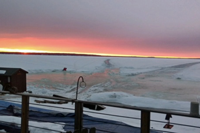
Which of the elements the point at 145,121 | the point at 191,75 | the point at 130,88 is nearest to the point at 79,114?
the point at 145,121

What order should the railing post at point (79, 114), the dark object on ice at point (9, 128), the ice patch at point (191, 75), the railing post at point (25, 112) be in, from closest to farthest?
the railing post at point (79, 114) → the railing post at point (25, 112) → the dark object on ice at point (9, 128) → the ice patch at point (191, 75)

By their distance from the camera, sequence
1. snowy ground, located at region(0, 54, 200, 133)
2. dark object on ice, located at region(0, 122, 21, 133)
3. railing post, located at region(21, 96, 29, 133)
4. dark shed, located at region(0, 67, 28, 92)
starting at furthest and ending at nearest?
dark shed, located at region(0, 67, 28, 92) → snowy ground, located at region(0, 54, 200, 133) → dark object on ice, located at region(0, 122, 21, 133) → railing post, located at region(21, 96, 29, 133)

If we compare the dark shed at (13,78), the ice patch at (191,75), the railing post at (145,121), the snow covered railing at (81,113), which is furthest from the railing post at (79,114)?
the ice patch at (191,75)

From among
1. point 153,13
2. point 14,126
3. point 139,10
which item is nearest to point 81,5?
point 139,10

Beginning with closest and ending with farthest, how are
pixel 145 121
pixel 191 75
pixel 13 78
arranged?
1. pixel 145 121
2. pixel 13 78
3. pixel 191 75

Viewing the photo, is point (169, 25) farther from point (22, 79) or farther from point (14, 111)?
point (22, 79)

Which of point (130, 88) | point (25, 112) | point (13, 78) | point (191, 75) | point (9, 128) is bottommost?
point (130, 88)

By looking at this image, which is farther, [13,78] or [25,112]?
[13,78]

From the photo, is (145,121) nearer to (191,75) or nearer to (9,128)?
(9,128)

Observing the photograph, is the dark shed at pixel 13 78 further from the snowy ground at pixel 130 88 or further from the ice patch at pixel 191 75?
the ice patch at pixel 191 75

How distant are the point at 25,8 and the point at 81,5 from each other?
5.06 ft

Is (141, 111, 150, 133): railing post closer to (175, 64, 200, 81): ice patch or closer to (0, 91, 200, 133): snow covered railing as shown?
(0, 91, 200, 133): snow covered railing

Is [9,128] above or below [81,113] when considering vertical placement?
below

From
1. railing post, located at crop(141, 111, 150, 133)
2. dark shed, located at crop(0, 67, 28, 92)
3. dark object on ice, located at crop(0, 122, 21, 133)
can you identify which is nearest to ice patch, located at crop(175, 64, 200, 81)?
dark shed, located at crop(0, 67, 28, 92)
